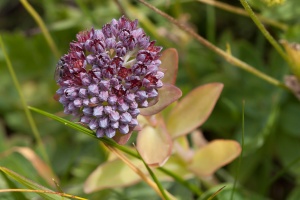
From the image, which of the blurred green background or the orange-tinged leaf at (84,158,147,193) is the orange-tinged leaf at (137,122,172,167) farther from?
the blurred green background

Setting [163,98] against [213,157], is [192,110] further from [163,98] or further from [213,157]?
[163,98]

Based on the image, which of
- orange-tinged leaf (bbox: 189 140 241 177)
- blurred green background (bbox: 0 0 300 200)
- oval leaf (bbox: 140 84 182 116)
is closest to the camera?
oval leaf (bbox: 140 84 182 116)

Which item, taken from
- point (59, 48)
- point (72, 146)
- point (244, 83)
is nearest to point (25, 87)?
point (59, 48)

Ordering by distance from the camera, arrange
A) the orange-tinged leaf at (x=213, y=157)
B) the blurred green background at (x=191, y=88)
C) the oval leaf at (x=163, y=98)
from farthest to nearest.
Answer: the blurred green background at (x=191, y=88), the orange-tinged leaf at (x=213, y=157), the oval leaf at (x=163, y=98)


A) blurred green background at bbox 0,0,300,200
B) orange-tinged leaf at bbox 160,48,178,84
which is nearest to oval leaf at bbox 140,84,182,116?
orange-tinged leaf at bbox 160,48,178,84

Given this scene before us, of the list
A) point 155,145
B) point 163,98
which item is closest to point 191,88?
point 155,145

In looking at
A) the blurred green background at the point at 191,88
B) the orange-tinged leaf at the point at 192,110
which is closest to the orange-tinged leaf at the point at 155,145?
the orange-tinged leaf at the point at 192,110

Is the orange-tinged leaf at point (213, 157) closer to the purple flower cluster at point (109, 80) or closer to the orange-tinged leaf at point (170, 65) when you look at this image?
the orange-tinged leaf at point (170, 65)
